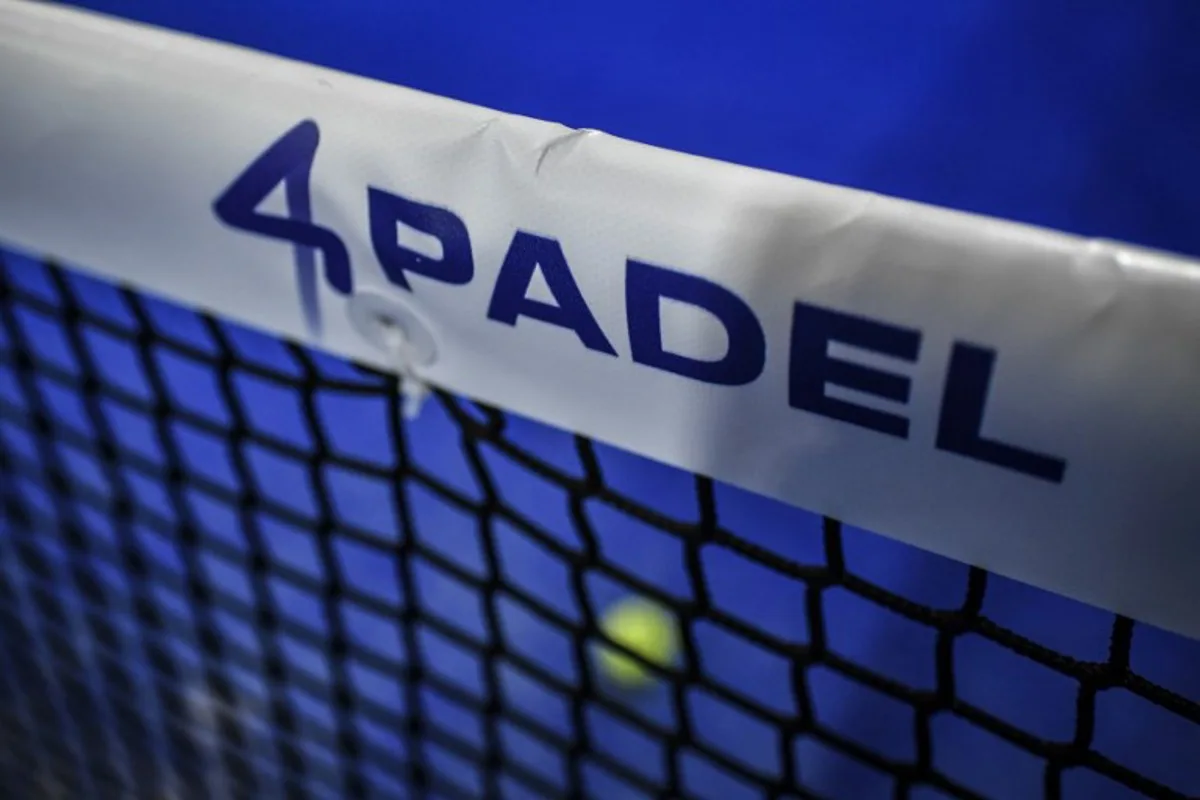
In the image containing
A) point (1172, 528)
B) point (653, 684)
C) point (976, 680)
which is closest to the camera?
point (1172, 528)

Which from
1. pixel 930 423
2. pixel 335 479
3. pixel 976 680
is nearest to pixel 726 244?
pixel 930 423

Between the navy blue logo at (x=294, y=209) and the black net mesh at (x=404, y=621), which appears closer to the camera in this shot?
the navy blue logo at (x=294, y=209)

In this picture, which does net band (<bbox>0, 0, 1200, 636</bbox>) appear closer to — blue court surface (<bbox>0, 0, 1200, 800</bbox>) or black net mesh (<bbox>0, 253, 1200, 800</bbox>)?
black net mesh (<bbox>0, 253, 1200, 800</bbox>)

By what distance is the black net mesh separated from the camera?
23.8 inches

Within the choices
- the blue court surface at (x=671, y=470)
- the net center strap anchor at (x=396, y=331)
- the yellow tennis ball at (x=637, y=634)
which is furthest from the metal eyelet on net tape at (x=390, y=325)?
the yellow tennis ball at (x=637, y=634)

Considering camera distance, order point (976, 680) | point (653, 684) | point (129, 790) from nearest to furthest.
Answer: point (976, 680) → point (653, 684) → point (129, 790)

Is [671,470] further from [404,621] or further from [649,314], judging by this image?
[649,314]

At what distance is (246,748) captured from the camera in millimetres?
914

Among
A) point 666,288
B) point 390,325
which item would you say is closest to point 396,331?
point 390,325

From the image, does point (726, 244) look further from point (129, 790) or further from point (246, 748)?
point (129, 790)

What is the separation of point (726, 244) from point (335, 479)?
0.62 metres

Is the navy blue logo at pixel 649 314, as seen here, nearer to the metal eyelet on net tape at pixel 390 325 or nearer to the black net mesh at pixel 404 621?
the metal eyelet on net tape at pixel 390 325

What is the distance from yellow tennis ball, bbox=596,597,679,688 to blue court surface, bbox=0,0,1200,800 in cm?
1

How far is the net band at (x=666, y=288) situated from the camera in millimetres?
305
